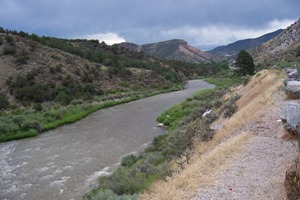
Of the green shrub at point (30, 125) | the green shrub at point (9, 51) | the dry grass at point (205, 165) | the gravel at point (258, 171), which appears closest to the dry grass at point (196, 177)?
the dry grass at point (205, 165)

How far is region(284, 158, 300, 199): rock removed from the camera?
772 centimetres

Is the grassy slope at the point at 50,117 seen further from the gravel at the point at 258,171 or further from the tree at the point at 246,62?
A: the tree at the point at 246,62

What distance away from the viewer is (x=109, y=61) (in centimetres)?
7844

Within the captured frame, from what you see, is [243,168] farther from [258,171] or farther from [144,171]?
[144,171]

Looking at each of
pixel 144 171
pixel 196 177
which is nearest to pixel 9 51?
pixel 144 171

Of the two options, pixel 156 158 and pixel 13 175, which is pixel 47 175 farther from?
pixel 156 158

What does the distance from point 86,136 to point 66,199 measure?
1391 cm

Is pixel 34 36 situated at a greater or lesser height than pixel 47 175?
greater

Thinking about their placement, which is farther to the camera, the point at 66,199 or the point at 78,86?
the point at 78,86

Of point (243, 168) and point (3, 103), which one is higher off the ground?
point (3, 103)

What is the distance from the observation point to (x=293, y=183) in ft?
26.2

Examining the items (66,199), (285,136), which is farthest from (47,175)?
(285,136)

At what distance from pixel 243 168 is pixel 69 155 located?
1499 cm

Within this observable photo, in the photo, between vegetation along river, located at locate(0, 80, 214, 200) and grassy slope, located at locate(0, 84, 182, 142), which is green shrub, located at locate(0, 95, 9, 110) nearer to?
grassy slope, located at locate(0, 84, 182, 142)
